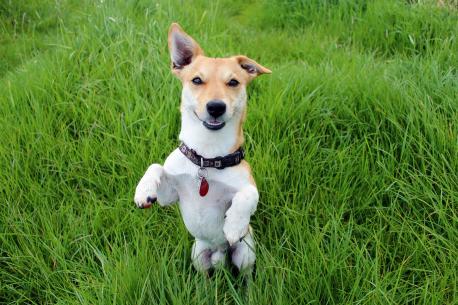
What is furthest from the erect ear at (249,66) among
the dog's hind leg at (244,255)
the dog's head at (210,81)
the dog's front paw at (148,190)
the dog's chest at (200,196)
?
the dog's hind leg at (244,255)

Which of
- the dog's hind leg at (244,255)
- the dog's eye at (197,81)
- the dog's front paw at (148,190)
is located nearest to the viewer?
the dog's front paw at (148,190)

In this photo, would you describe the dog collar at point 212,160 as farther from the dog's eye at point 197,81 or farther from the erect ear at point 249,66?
the erect ear at point 249,66

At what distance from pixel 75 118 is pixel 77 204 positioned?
758 mm

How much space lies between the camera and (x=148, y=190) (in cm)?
197

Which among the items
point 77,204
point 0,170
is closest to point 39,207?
point 77,204

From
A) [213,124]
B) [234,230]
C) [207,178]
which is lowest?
[234,230]

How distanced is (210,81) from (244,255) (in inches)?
34.0

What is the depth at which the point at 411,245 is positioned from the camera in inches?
95.5

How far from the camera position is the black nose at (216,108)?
78.0 inches

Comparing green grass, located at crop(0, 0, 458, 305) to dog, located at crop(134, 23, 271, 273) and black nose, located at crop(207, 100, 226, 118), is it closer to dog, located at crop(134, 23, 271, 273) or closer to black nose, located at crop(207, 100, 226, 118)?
dog, located at crop(134, 23, 271, 273)

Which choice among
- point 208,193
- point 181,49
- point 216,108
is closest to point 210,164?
point 208,193

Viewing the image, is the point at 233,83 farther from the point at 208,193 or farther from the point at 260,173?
the point at 260,173

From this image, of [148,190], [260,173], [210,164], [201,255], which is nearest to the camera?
[148,190]

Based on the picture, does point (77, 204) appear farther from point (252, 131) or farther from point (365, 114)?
point (365, 114)
